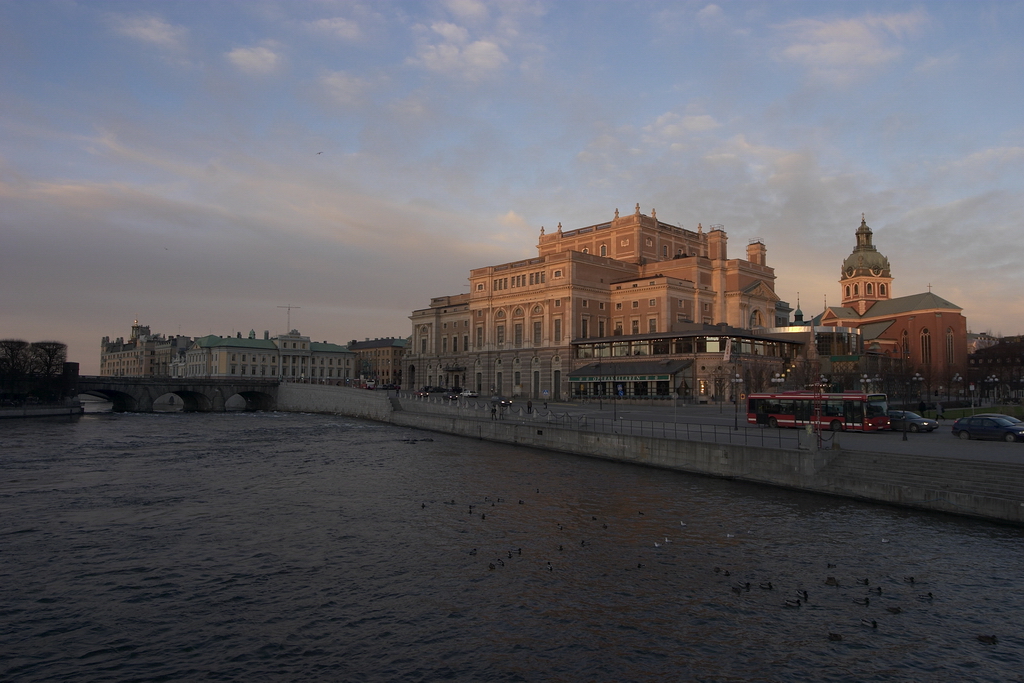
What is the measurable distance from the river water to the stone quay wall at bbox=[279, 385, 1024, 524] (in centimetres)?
82

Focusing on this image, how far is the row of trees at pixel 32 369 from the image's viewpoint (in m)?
87.0

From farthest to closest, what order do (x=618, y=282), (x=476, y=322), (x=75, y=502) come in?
1. (x=476, y=322)
2. (x=618, y=282)
3. (x=75, y=502)

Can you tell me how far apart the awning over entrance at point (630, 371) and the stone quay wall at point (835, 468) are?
3325 centimetres

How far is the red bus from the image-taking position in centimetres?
4093

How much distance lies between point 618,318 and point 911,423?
64174mm

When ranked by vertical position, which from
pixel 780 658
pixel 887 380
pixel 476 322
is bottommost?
pixel 780 658

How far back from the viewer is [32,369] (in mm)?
91125

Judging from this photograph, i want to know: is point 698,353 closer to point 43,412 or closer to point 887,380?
point 887,380

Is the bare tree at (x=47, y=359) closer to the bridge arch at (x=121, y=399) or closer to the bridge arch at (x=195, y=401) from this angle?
the bridge arch at (x=121, y=399)

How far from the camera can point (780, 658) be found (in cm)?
1376

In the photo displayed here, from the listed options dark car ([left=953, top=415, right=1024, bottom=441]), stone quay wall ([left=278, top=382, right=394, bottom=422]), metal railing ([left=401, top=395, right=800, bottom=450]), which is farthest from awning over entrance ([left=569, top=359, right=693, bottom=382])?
dark car ([left=953, top=415, right=1024, bottom=441])

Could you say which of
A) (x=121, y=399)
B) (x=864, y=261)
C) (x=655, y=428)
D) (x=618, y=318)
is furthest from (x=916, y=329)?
(x=121, y=399)

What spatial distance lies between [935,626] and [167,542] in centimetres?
2261

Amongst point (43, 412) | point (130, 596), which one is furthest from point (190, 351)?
point (130, 596)
